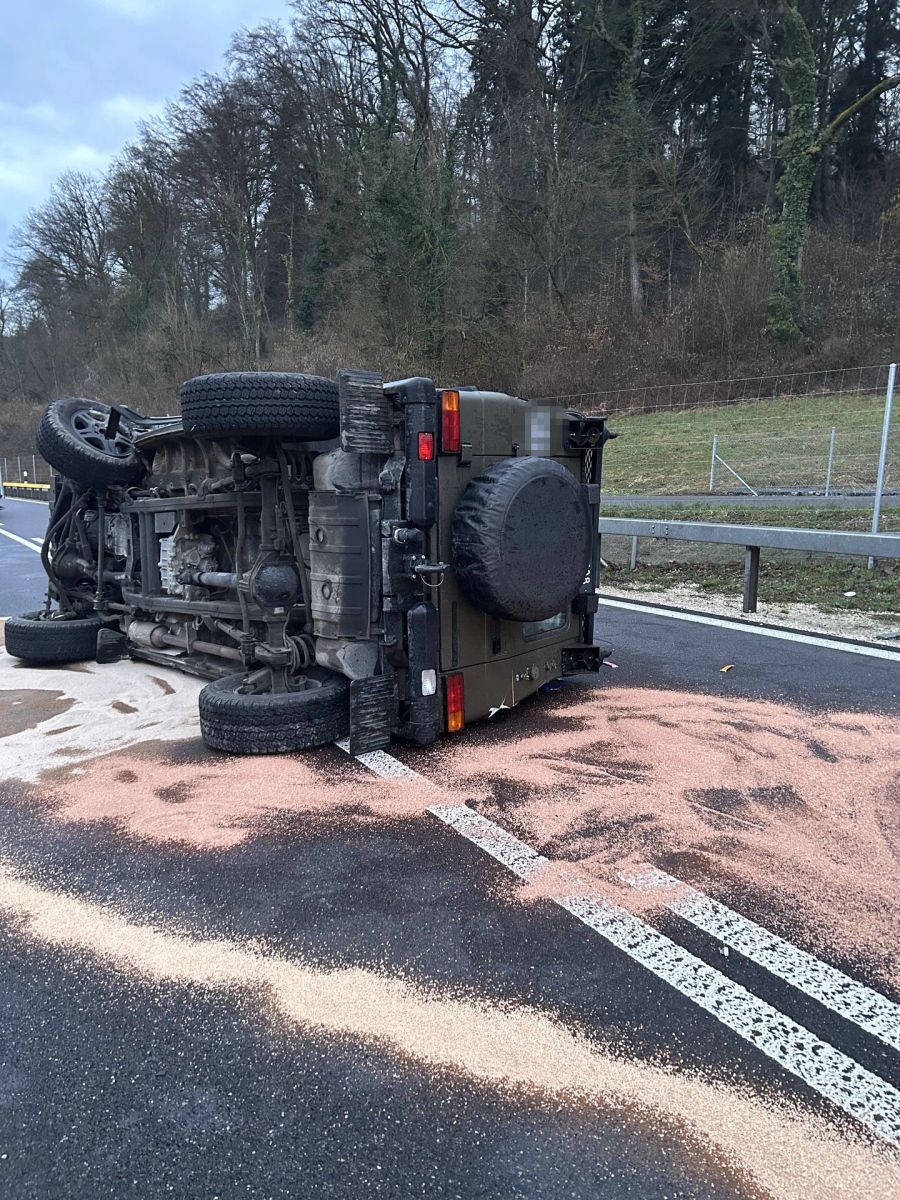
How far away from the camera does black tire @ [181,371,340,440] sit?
3789mm

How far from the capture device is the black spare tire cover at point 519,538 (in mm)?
3707

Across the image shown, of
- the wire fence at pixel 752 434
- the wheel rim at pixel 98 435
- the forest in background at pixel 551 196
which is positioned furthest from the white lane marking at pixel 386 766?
the forest in background at pixel 551 196

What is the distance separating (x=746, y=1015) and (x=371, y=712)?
7.27 feet

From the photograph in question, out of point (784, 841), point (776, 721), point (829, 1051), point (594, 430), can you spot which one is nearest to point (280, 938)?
point (829, 1051)

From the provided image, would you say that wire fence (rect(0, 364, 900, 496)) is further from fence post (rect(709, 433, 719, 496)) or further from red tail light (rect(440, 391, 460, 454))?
red tail light (rect(440, 391, 460, 454))

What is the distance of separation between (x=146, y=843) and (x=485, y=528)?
201cm

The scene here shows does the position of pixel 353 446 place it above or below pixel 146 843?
above

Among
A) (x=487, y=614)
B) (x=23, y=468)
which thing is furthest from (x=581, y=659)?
(x=23, y=468)

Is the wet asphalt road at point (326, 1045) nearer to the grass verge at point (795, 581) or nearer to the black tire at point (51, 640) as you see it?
the black tire at point (51, 640)

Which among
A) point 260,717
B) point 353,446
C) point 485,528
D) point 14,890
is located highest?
point 353,446

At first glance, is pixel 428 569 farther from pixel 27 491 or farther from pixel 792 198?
pixel 27 491

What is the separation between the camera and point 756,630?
6508mm

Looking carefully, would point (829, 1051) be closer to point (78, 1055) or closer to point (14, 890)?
point (78, 1055)

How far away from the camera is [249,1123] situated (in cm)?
169
